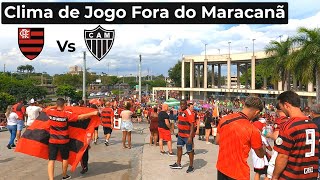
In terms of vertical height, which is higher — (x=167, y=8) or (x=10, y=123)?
(x=167, y=8)

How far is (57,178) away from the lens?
25.2 ft

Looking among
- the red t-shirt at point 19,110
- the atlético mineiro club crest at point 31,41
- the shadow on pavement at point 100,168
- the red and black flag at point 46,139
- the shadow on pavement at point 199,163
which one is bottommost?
the shadow on pavement at point 100,168

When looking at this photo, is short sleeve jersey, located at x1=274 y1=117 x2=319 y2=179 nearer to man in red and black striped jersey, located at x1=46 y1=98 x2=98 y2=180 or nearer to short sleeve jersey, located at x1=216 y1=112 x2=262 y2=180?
short sleeve jersey, located at x1=216 y1=112 x2=262 y2=180

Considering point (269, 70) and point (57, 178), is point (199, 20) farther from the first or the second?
point (269, 70)

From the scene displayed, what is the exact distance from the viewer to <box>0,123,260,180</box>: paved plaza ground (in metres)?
7.70

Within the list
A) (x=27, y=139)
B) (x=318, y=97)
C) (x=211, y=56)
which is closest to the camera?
(x=27, y=139)

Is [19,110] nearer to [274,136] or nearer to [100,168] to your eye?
[100,168]

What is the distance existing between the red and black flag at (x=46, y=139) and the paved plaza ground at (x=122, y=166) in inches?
24.9

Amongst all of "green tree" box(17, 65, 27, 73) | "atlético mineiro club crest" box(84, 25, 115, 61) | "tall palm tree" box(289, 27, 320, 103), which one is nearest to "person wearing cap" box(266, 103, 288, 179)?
"atlético mineiro club crest" box(84, 25, 115, 61)

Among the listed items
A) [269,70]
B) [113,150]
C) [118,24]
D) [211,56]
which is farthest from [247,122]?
[211,56]

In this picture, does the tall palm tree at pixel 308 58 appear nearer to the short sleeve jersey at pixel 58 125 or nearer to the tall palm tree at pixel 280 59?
the tall palm tree at pixel 280 59

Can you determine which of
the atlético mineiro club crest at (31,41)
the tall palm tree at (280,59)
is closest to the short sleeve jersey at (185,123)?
the atlético mineiro club crest at (31,41)

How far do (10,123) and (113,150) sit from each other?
146 inches

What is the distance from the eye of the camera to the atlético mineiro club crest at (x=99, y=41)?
1413 cm
